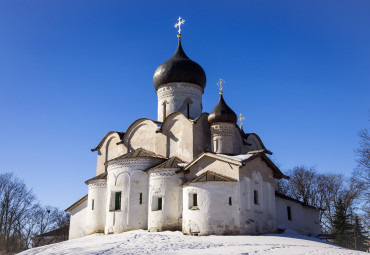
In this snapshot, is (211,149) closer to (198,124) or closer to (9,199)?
(198,124)

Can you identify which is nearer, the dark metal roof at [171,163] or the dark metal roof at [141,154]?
the dark metal roof at [171,163]

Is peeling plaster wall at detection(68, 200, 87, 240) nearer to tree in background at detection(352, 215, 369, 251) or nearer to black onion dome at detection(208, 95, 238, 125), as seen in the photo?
black onion dome at detection(208, 95, 238, 125)

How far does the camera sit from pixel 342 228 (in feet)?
79.6

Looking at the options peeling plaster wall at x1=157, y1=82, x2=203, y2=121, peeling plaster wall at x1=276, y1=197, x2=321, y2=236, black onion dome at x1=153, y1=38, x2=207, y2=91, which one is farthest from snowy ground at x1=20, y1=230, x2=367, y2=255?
black onion dome at x1=153, y1=38, x2=207, y2=91

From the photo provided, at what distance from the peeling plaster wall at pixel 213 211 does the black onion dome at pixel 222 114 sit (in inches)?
133

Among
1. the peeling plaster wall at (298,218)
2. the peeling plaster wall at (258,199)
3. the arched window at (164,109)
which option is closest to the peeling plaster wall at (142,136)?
the arched window at (164,109)

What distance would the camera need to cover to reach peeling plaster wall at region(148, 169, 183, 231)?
15.1 meters

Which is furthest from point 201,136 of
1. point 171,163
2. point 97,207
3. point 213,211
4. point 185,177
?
point 97,207

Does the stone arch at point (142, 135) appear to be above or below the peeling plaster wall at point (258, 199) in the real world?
above

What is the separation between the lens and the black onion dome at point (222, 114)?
16.7 m

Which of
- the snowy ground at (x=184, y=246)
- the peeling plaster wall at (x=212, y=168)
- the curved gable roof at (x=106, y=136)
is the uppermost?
the curved gable roof at (x=106, y=136)

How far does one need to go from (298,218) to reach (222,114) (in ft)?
23.0

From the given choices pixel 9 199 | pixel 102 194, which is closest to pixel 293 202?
pixel 102 194

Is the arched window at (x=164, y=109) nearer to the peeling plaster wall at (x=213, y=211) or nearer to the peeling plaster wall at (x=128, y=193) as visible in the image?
the peeling plaster wall at (x=128, y=193)
